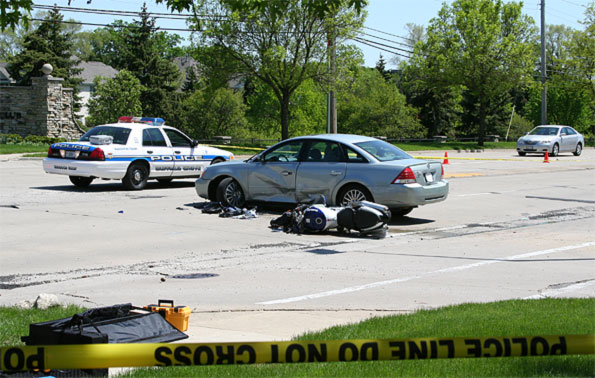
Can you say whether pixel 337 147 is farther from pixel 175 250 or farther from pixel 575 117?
pixel 575 117

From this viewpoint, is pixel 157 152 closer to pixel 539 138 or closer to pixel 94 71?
pixel 539 138

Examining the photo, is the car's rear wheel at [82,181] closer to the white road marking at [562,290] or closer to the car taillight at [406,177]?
the car taillight at [406,177]

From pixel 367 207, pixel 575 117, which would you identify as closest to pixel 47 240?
pixel 367 207

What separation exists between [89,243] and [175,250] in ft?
4.79

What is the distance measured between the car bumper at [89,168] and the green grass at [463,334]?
12844 mm

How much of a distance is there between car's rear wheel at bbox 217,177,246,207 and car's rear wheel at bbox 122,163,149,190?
4.27 meters

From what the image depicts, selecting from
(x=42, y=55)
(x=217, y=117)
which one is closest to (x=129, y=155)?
(x=42, y=55)

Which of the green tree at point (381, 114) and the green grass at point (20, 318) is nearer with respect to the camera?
the green grass at point (20, 318)

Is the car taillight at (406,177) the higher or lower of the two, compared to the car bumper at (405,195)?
higher

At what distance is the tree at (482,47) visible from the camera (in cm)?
5728

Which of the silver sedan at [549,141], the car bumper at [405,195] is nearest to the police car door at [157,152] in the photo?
the car bumper at [405,195]

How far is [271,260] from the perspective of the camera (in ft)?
34.2

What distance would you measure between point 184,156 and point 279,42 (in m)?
24.6

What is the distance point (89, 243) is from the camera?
455 inches
